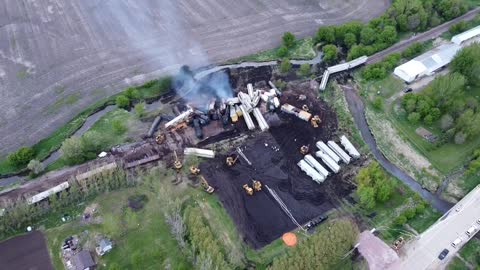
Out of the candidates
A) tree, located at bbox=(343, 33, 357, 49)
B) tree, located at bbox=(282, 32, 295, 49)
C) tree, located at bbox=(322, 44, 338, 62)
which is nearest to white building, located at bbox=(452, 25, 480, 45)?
tree, located at bbox=(343, 33, 357, 49)

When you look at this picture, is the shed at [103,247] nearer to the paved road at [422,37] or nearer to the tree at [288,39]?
the tree at [288,39]

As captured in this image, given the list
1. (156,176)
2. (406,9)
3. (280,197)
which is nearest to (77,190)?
(156,176)

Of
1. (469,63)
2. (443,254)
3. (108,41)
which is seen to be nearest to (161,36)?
(108,41)

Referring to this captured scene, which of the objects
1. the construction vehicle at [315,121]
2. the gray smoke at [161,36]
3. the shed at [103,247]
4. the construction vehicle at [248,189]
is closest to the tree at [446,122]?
the construction vehicle at [315,121]

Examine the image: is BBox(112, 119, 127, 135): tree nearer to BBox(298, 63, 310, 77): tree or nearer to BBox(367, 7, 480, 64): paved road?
BBox(298, 63, 310, 77): tree

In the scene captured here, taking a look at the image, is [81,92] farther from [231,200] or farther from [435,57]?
[435,57]
